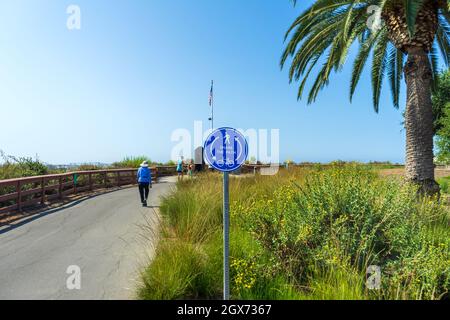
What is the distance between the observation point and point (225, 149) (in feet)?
11.5

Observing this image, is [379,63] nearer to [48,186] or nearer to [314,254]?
[314,254]

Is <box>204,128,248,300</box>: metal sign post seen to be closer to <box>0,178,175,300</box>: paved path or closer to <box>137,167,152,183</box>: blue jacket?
<box>0,178,175,300</box>: paved path

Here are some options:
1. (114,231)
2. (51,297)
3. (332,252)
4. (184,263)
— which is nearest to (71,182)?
(114,231)

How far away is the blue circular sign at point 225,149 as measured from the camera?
136 inches

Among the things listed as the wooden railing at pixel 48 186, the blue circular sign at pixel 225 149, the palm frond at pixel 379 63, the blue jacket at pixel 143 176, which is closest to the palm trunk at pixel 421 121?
the palm frond at pixel 379 63

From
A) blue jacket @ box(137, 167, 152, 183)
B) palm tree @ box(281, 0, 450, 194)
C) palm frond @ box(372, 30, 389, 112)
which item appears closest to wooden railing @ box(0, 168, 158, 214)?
blue jacket @ box(137, 167, 152, 183)

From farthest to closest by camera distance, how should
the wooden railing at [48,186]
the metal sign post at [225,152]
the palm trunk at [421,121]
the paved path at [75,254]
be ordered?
1. the wooden railing at [48,186]
2. the palm trunk at [421,121]
3. the paved path at [75,254]
4. the metal sign post at [225,152]

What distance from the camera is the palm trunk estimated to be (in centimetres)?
879

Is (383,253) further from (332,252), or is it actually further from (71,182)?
(71,182)

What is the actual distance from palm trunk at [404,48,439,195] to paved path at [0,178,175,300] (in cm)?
799

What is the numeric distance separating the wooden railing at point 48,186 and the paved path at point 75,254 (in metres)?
1.42

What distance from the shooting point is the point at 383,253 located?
4.62 m

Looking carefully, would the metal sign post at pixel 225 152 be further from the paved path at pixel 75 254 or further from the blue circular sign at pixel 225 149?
the paved path at pixel 75 254

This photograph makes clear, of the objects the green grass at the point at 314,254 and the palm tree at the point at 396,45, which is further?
the palm tree at the point at 396,45
